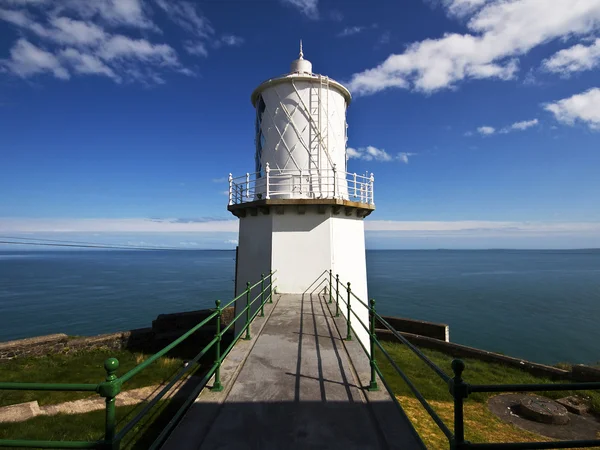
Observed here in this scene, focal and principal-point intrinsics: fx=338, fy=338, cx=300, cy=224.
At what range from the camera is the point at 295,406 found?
4145 millimetres

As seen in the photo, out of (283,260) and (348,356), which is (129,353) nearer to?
(283,260)

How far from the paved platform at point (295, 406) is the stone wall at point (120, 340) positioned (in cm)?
1345

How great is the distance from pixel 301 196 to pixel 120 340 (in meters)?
12.9

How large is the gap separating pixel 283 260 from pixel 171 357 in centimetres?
934

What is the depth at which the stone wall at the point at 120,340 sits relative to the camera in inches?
573

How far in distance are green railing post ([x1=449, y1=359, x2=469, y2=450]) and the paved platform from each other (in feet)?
3.73

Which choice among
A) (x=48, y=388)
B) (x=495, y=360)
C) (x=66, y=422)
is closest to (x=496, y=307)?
(x=495, y=360)

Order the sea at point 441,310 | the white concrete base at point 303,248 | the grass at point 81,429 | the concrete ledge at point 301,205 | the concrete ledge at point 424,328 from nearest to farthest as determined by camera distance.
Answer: the grass at point 81,429, the concrete ledge at point 301,205, the white concrete base at point 303,248, the concrete ledge at point 424,328, the sea at point 441,310

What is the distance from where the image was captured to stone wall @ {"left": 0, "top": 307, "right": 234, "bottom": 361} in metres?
14.6

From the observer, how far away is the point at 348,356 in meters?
5.90

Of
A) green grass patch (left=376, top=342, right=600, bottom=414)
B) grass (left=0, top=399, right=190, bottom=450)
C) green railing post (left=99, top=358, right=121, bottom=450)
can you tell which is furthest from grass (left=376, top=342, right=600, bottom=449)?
green railing post (left=99, top=358, right=121, bottom=450)

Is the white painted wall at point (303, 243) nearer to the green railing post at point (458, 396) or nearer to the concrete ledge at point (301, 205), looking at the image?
the concrete ledge at point (301, 205)

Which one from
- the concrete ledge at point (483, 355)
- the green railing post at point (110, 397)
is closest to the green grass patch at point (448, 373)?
the concrete ledge at point (483, 355)

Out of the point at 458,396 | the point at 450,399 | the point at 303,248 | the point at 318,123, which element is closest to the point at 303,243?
the point at 303,248
